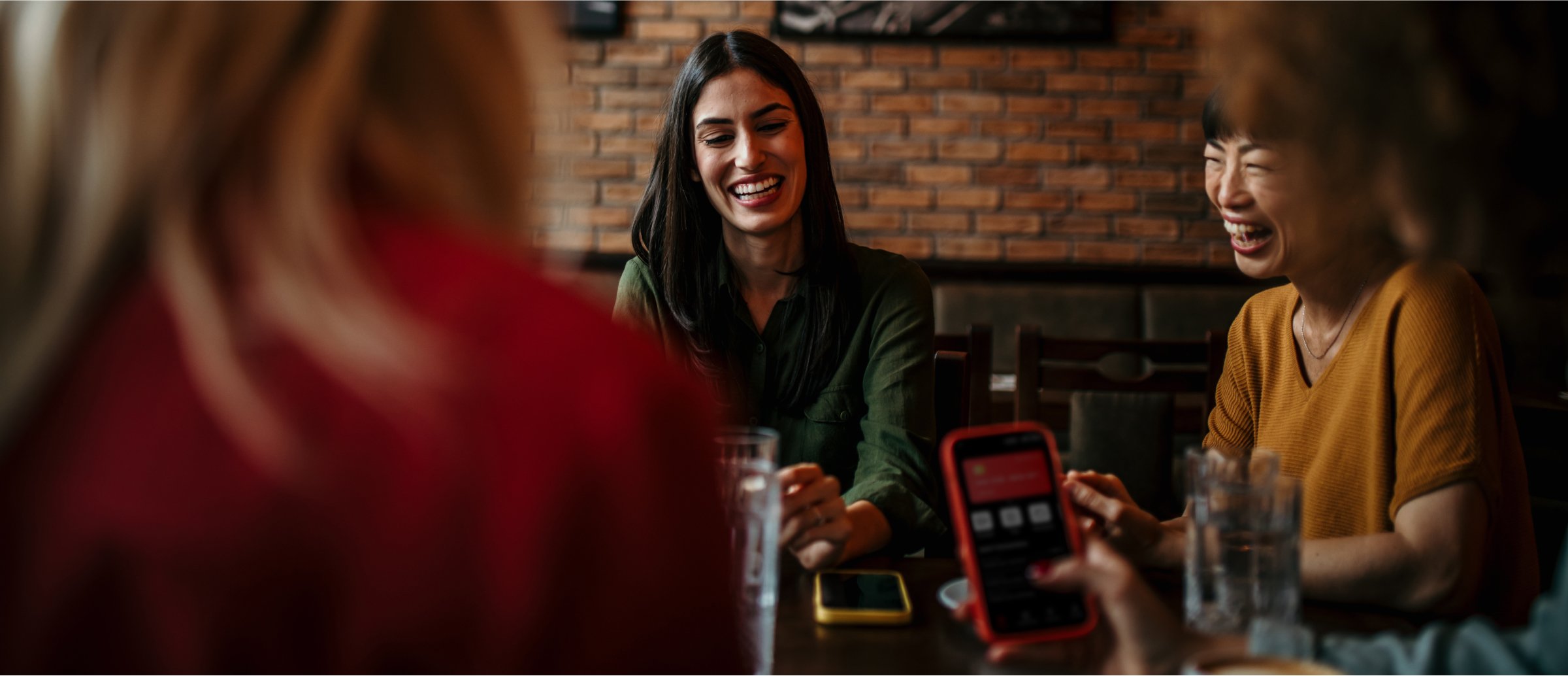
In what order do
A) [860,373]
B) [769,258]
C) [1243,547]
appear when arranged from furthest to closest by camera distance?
1. [769,258]
2. [860,373]
3. [1243,547]

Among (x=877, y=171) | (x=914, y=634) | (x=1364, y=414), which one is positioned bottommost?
(x=914, y=634)

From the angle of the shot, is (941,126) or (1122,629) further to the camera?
(941,126)

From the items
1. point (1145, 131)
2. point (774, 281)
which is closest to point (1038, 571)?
point (774, 281)

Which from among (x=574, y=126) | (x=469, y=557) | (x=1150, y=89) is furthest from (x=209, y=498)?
(x=1150, y=89)

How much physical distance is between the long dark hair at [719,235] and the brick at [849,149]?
1.68 metres

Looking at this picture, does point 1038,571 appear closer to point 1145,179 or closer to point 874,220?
point 874,220

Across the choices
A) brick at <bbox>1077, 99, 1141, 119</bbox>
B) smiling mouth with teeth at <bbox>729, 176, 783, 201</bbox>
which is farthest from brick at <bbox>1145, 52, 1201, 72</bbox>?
smiling mouth with teeth at <bbox>729, 176, 783, 201</bbox>

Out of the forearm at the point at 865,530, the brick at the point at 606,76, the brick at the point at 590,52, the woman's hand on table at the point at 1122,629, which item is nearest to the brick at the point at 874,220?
the brick at the point at 606,76

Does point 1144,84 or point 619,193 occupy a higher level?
point 1144,84

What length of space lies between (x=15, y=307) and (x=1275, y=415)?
1.28 m

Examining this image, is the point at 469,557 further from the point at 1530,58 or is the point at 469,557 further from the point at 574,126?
the point at 1530,58

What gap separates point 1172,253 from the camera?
10.9 feet

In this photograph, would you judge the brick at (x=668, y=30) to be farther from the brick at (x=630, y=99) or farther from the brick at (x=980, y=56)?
the brick at (x=980, y=56)

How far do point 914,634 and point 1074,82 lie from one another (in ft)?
9.26
